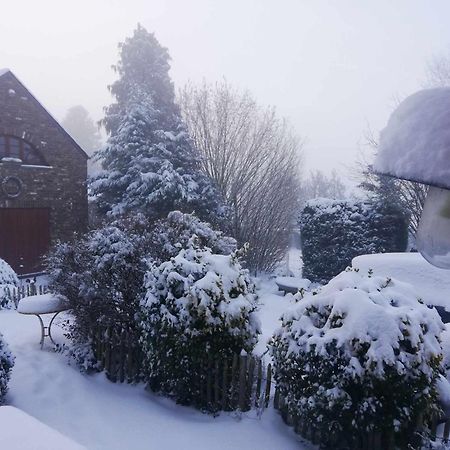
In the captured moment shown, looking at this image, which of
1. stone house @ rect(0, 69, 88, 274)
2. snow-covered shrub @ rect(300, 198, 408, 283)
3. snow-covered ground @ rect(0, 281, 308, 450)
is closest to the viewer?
snow-covered ground @ rect(0, 281, 308, 450)

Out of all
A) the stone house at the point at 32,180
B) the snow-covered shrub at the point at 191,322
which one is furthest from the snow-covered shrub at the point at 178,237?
the stone house at the point at 32,180

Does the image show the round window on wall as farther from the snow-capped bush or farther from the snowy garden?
the snow-capped bush

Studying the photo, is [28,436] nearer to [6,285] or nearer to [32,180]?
[6,285]

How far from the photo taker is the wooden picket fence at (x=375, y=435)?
3.99 metres

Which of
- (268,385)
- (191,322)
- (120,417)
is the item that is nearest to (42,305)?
(120,417)

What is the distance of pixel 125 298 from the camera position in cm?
634

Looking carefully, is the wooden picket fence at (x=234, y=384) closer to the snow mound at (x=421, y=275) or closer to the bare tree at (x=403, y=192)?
the snow mound at (x=421, y=275)

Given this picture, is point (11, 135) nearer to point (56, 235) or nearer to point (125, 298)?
point (56, 235)

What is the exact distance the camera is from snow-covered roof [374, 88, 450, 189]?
939 mm

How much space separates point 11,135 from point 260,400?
1542 centimetres

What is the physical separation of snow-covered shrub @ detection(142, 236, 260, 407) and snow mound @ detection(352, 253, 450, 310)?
346cm

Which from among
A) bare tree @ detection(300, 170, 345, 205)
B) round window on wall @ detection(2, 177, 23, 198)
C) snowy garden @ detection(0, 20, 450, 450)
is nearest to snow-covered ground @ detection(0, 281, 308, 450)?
snowy garden @ detection(0, 20, 450, 450)

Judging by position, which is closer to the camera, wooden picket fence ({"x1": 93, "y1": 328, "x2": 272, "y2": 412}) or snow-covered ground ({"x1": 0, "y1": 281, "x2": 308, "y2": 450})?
snow-covered ground ({"x1": 0, "y1": 281, "x2": 308, "y2": 450})

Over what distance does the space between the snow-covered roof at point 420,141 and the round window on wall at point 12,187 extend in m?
17.4
